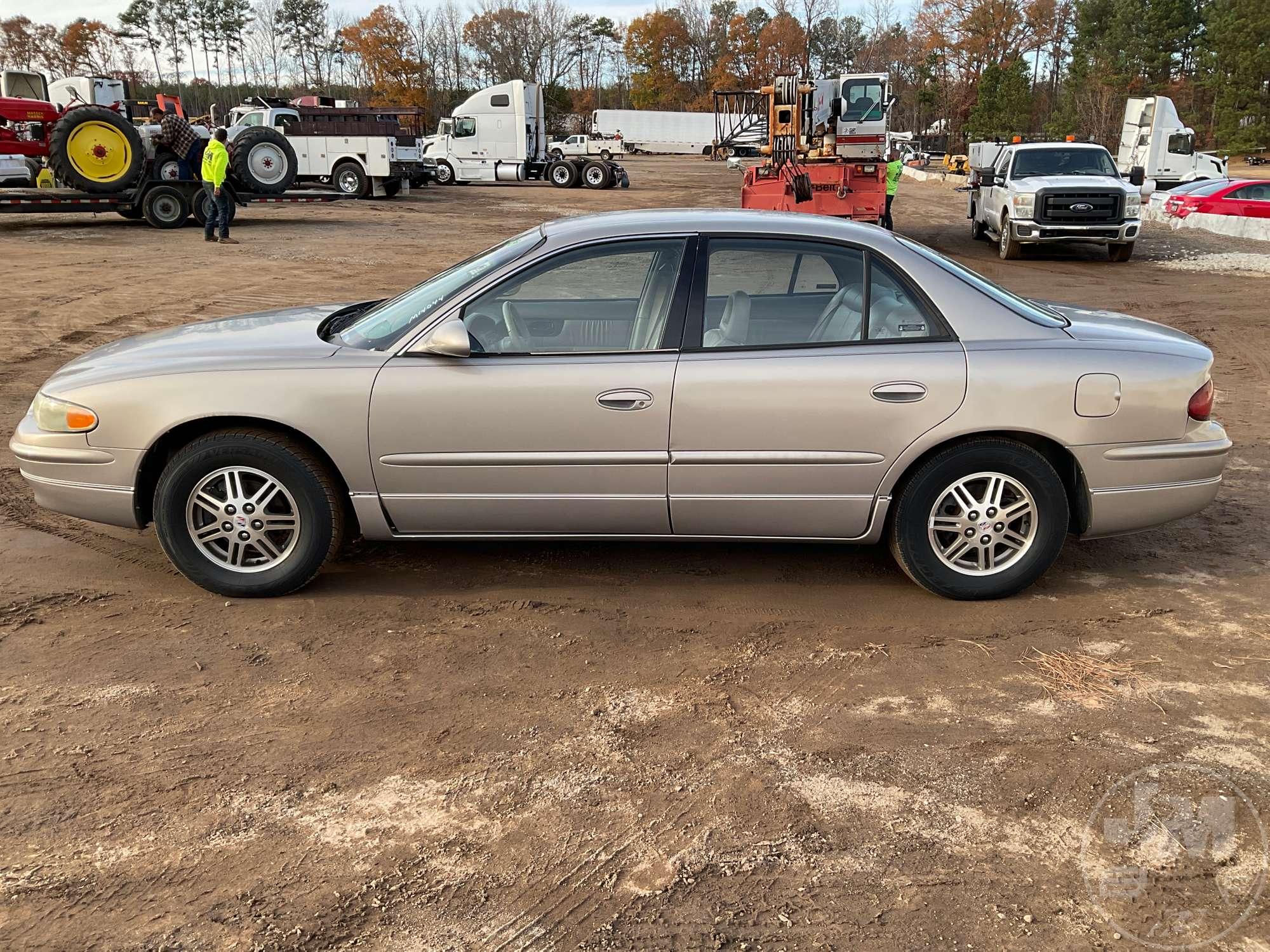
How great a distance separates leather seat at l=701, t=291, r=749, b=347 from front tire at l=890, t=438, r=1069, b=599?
36.8 inches

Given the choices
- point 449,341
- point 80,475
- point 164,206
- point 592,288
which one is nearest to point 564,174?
point 164,206

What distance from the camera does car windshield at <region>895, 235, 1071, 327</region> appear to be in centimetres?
450

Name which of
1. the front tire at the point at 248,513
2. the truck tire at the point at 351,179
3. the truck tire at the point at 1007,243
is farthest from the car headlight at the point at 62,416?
the truck tire at the point at 351,179

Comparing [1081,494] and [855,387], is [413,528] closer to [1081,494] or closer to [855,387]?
[855,387]

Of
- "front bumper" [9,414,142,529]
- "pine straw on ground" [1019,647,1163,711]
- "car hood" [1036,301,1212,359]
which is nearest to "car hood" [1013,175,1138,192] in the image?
"car hood" [1036,301,1212,359]

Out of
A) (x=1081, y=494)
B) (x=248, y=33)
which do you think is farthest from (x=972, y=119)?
(x=248, y=33)

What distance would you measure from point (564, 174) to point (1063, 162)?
21.3 m

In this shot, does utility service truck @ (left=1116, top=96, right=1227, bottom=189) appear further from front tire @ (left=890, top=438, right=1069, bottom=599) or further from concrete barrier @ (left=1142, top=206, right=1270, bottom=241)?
front tire @ (left=890, top=438, right=1069, bottom=599)

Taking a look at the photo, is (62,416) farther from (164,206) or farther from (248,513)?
(164,206)

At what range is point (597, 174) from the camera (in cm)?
3644

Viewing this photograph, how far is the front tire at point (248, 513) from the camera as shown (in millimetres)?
4336

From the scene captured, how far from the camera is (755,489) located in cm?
436

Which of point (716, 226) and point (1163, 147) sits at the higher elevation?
point (1163, 147)

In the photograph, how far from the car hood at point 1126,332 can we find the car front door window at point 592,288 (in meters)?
1.77
